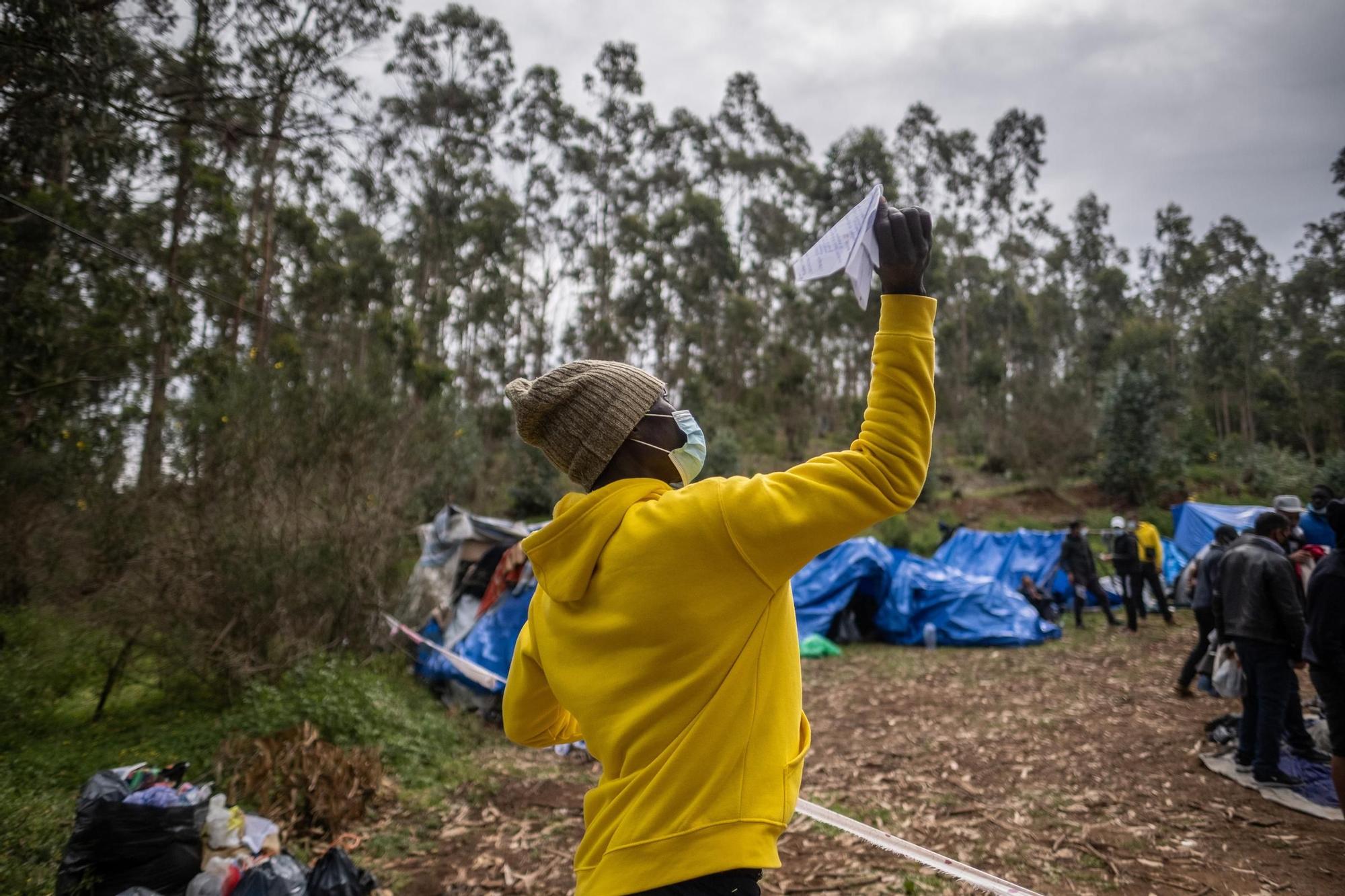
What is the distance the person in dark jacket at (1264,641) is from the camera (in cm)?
504

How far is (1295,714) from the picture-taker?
17.4 feet

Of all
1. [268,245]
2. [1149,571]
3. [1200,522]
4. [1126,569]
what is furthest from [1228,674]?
[268,245]

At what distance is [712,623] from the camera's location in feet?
4.40

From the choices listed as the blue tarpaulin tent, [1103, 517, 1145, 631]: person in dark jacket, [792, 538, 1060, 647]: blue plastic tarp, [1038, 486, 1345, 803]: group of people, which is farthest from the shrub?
[1038, 486, 1345, 803]: group of people

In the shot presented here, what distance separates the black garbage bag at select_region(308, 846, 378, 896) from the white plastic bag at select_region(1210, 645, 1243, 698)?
6046mm

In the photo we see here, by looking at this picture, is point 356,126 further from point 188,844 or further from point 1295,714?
point 1295,714

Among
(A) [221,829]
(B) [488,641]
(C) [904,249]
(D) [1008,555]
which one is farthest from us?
(D) [1008,555]

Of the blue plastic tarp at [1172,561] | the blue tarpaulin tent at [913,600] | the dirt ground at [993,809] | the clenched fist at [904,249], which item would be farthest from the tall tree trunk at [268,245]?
the blue plastic tarp at [1172,561]

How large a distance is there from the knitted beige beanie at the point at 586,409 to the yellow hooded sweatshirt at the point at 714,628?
150mm

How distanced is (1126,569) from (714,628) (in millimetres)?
12278

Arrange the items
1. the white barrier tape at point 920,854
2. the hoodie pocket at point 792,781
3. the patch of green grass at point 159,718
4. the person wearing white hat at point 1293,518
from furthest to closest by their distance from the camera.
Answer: the person wearing white hat at point 1293,518
the patch of green grass at point 159,718
the white barrier tape at point 920,854
the hoodie pocket at point 792,781

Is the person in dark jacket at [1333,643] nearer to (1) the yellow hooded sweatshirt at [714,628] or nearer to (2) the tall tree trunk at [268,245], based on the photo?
(1) the yellow hooded sweatshirt at [714,628]

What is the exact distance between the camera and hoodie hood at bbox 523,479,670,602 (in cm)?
144

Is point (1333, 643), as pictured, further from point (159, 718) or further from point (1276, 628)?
point (159, 718)
